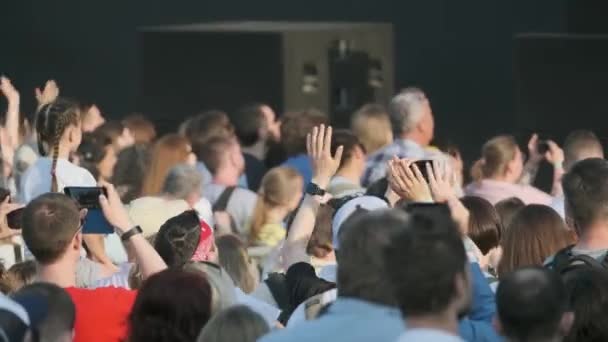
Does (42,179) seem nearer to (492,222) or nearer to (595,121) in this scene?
(492,222)

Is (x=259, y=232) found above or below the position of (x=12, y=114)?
below

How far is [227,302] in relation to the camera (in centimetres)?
575

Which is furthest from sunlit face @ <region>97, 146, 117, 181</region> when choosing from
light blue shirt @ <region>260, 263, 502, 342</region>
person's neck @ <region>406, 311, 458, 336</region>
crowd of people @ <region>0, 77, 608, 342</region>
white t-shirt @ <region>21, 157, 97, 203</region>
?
person's neck @ <region>406, 311, 458, 336</region>

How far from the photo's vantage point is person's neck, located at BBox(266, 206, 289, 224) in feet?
34.8

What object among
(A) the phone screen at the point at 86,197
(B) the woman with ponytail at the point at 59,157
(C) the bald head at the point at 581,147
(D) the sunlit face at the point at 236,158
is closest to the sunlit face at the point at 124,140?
(D) the sunlit face at the point at 236,158

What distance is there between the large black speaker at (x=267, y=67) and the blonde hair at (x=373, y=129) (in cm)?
393

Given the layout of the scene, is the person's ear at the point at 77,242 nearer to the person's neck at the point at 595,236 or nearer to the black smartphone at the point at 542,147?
the person's neck at the point at 595,236

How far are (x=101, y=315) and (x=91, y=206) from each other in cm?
104

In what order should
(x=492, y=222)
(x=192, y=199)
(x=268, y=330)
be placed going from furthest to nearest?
1. (x=192, y=199)
2. (x=492, y=222)
3. (x=268, y=330)

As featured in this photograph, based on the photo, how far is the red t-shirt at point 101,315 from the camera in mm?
6094

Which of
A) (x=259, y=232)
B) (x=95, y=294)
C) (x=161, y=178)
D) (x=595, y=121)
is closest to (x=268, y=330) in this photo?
(x=95, y=294)

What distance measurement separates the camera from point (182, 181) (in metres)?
9.88

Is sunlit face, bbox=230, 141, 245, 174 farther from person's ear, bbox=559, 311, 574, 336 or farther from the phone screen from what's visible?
person's ear, bbox=559, 311, 574, 336

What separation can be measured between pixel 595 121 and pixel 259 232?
3865 mm
